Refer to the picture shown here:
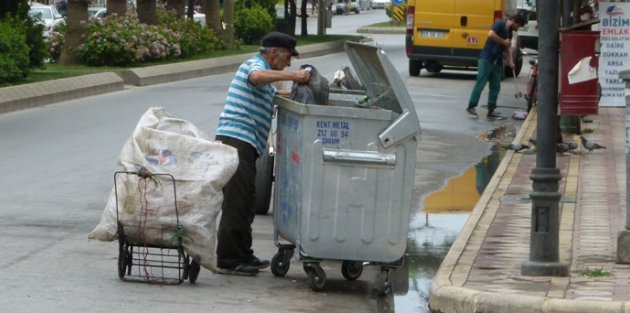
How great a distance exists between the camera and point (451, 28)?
101ft

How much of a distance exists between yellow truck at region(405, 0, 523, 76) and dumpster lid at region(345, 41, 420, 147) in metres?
20.9

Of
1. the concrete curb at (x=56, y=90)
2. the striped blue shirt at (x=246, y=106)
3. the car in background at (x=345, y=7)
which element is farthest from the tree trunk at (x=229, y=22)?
the car in background at (x=345, y=7)

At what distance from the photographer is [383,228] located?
8.67 meters

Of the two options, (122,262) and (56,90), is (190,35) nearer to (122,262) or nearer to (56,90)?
(56,90)

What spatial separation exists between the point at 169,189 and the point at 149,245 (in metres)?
0.41

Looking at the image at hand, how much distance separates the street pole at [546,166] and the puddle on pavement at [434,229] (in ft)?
2.70

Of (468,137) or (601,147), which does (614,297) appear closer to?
(601,147)

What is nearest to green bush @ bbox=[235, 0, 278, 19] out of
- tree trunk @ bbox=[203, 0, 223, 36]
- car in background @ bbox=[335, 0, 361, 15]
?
tree trunk @ bbox=[203, 0, 223, 36]

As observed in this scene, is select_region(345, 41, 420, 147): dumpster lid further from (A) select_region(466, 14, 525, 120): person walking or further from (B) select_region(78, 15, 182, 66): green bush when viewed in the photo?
(B) select_region(78, 15, 182, 66): green bush

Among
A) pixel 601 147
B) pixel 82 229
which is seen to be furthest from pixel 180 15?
pixel 82 229

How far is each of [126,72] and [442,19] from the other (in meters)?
7.50

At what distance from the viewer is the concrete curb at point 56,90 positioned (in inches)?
857

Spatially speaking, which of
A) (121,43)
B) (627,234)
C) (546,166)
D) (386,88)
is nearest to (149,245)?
(386,88)

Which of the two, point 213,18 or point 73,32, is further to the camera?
→ point 213,18
